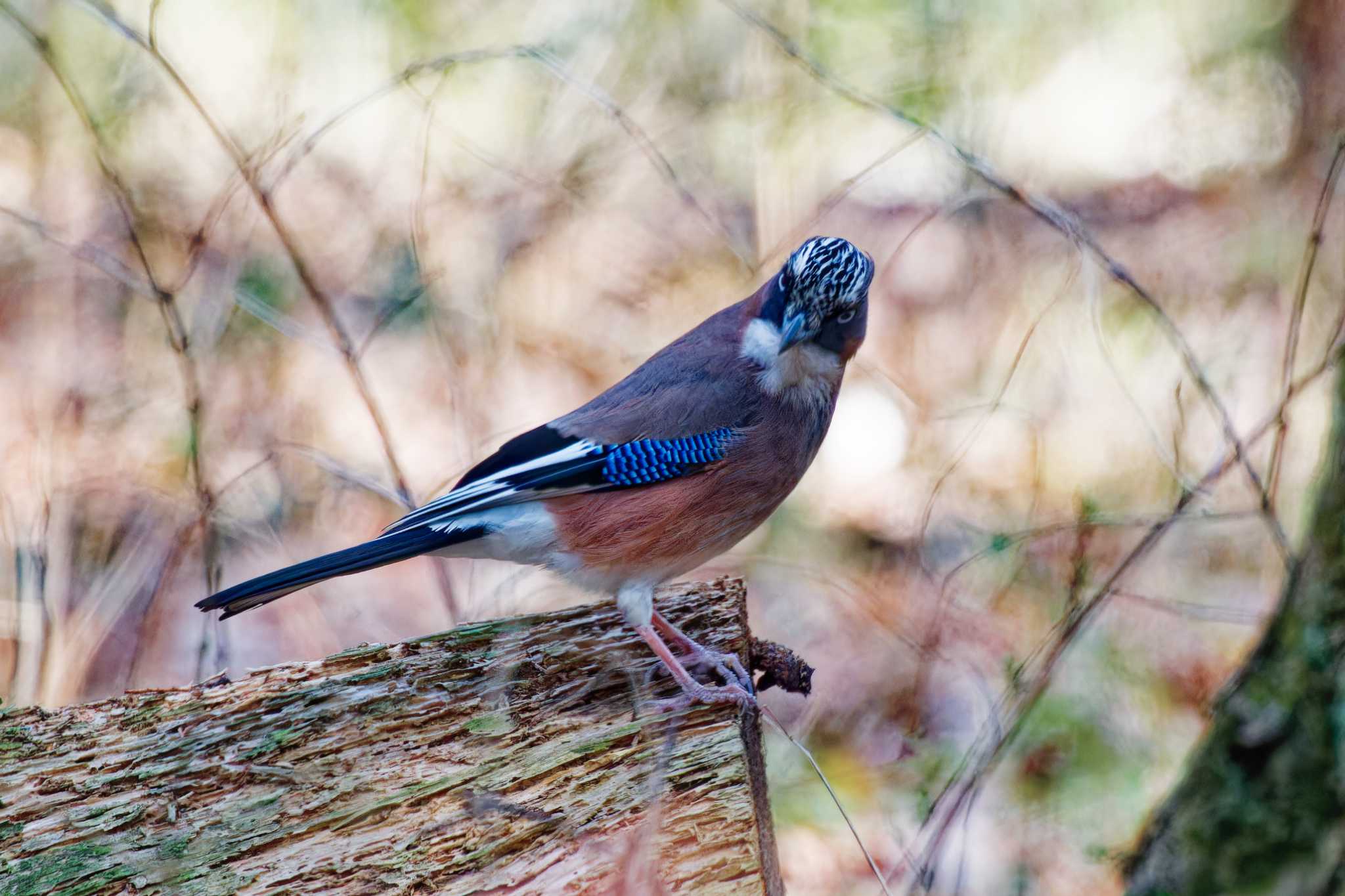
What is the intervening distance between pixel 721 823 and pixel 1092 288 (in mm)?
3000

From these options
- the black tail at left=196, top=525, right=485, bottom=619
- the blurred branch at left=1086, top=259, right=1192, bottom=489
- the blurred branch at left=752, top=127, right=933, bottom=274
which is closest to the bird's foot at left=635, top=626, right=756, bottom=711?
the black tail at left=196, top=525, right=485, bottom=619

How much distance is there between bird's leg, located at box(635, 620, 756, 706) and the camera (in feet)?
11.0

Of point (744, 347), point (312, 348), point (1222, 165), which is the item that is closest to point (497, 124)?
point (312, 348)

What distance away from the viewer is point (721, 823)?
9.48 ft

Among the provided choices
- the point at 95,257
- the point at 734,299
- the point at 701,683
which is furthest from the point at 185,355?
the point at 734,299

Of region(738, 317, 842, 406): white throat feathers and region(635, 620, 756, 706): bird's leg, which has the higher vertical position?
region(738, 317, 842, 406): white throat feathers

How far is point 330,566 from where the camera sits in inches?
133

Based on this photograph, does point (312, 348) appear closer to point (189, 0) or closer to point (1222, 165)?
point (189, 0)

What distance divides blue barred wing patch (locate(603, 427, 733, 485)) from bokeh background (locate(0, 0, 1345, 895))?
1.34 metres

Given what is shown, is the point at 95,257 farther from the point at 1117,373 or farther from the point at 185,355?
the point at 1117,373

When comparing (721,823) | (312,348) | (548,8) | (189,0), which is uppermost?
(189,0)

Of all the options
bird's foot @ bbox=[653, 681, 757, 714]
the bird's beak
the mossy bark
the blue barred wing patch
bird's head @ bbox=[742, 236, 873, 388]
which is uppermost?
bird's head @ bbox=[742, 236, 873, 388]

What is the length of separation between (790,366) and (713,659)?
1006 mm

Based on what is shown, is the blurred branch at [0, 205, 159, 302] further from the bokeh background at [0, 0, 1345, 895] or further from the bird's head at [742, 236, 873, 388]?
the bird's head at [742, 236, 873, 388]
